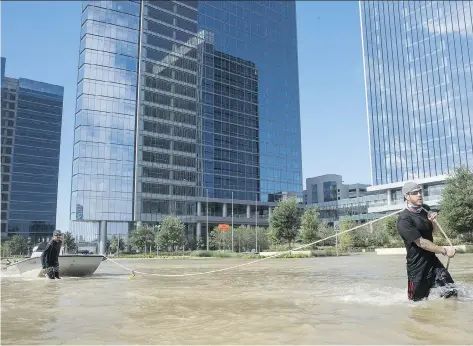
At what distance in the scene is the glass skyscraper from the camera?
287 feet

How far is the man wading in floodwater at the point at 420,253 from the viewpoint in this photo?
672 cm

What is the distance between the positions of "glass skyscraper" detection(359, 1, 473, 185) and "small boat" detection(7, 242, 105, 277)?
8051 centimetres

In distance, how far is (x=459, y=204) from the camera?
128 ft

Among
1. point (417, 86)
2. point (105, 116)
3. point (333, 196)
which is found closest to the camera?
point (105, 116)

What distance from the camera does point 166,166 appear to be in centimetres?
9838

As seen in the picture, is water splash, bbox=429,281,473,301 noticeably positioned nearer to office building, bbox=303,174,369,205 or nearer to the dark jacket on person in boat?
the dark jacket on person in boat

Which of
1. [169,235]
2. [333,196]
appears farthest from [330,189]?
[169,235]

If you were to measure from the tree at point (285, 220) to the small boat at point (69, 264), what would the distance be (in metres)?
34.8

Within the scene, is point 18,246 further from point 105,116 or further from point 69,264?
point 69,264

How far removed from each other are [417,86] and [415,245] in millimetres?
98379

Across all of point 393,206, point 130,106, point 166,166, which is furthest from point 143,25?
point 393,206

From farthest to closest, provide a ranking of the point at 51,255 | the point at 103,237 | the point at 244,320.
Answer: the point at 103,237
the point at 51,255
the point at 244,320

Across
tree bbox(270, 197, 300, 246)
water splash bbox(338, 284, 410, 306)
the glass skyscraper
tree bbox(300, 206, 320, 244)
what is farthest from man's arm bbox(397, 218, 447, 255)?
the glass skyscraper

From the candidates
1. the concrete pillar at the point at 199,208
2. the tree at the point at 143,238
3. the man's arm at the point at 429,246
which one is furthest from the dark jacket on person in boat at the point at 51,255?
the concrete pillar at the point at 199,208
